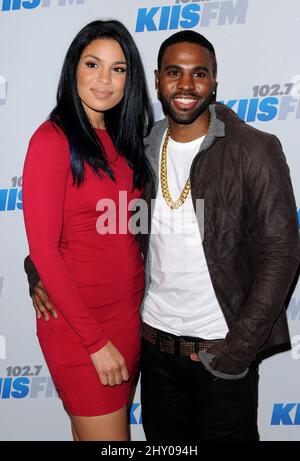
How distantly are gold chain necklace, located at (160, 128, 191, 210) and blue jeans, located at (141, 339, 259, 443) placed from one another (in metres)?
0.64

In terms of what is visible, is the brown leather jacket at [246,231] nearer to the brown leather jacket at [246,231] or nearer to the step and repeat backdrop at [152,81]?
the brown leather jacket at [246,231]

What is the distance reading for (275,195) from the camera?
194 centimetres

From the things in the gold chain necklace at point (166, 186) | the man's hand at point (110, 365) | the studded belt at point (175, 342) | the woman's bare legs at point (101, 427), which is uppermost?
the gold chain necklace at point (166, 186)

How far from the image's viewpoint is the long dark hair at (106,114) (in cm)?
207

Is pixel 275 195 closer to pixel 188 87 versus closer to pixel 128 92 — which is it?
pixel 188 87

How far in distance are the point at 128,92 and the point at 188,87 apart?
0.32 meters

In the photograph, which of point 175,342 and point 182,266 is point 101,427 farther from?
point 182,266

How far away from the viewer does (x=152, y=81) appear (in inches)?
112

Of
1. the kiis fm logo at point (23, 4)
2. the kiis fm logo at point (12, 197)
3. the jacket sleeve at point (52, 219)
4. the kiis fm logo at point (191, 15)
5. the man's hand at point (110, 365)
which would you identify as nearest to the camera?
the jacket sleeve at point (52, 219)

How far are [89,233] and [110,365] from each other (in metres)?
0.53

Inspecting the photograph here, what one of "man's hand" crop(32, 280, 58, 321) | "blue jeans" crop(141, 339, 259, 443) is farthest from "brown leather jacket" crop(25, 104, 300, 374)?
"man's hand" crop(32, 280, 58, 321)

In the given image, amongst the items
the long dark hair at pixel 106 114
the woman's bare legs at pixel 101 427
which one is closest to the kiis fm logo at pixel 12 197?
the long dark hair at pixel 106 114

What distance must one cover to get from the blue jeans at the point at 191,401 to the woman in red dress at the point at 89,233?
13cm

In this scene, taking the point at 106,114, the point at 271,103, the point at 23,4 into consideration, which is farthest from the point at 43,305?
the point at 23,4
